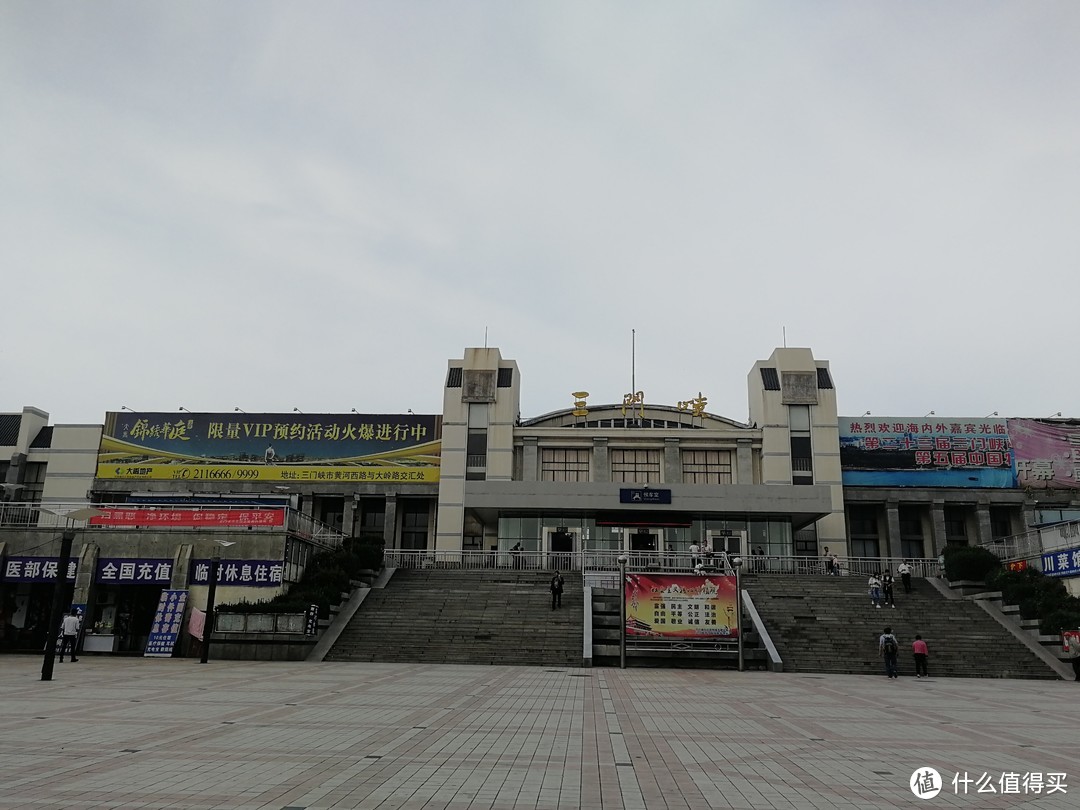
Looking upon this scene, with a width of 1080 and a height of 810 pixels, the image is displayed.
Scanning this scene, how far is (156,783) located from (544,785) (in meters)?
3.88

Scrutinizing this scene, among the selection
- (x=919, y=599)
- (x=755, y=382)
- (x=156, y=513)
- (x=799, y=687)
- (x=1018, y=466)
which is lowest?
(x=799, y=687)

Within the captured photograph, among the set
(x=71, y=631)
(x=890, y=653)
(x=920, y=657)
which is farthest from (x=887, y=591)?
(x=71, y=631)

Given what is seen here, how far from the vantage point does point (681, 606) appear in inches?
993

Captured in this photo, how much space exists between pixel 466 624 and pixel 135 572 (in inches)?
469

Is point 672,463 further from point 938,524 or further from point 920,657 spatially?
point 920,657

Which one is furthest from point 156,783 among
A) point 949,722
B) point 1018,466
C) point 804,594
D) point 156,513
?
point 1018,466

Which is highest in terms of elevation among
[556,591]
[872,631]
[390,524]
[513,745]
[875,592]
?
[390,524]

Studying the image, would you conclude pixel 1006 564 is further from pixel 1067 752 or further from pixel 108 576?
pixel 108 576

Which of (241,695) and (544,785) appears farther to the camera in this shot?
(241,695)

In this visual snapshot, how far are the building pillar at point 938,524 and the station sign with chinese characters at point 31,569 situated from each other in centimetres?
4280

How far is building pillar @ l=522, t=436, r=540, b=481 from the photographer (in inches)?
1821

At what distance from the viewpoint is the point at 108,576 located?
28.5 meters

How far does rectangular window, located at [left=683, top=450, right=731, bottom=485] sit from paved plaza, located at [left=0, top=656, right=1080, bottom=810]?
1083 inches

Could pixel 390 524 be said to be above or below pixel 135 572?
above
